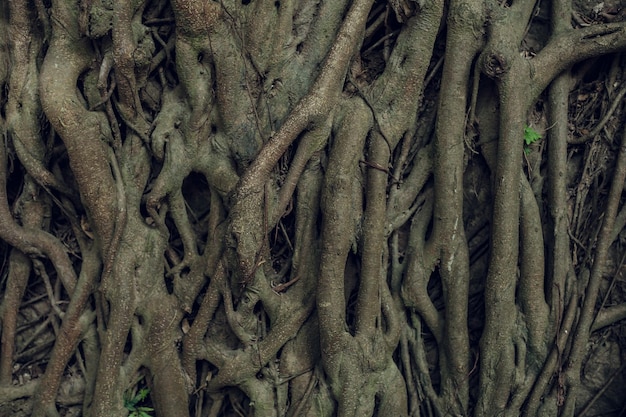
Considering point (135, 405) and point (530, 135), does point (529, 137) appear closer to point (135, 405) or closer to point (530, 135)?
point (530, 135)

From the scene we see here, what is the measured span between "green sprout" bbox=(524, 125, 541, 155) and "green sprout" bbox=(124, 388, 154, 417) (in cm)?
308

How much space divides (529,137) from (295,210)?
5.52ft

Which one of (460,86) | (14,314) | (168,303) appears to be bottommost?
(14,314)

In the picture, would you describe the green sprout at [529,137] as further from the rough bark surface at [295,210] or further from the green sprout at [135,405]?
the green sprout at [135,405]

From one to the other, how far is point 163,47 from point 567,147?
2878 mm

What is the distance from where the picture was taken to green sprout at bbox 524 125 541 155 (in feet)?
15.5

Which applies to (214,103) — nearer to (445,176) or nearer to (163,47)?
(163,47)

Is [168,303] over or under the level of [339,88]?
under

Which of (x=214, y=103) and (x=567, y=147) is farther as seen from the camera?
(x=567, y=147)

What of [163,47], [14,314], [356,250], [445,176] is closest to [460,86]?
[445,176]

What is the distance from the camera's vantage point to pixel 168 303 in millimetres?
4590

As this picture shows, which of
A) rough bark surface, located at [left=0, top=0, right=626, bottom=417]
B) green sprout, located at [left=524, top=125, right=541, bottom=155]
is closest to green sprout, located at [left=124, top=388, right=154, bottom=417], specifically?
rough bark surface, located at [left=0, top=0, right=626, bottom=417]

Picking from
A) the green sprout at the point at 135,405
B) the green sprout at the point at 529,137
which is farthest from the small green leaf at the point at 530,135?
the green sprout at the point at 135,405

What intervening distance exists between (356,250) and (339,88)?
1.07 meters
